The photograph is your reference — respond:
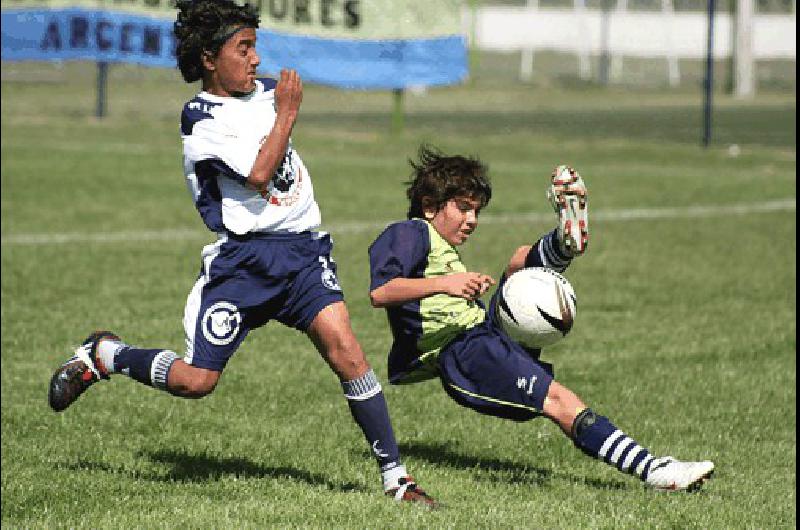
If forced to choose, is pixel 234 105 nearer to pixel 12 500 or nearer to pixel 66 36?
pixel 12 500

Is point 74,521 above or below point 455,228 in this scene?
below

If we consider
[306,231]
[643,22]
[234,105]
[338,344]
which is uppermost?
[234,105]

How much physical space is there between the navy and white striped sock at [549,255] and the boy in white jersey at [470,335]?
0.41 feet

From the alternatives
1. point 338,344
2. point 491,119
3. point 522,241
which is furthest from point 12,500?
point 491,119

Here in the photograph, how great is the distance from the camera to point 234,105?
6391 millimetres

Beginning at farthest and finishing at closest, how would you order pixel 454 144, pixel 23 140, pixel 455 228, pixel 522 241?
1. pixel 454 144
2. pixel 23 140
3. pixel 522 241
4. pixel 455 228

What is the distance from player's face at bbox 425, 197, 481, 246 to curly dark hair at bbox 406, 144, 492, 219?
0.02 metres

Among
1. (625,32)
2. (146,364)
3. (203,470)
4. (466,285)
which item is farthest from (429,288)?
(625,32)

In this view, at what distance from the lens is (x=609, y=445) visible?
6527 millimetres

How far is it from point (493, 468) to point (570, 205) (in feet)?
4.56

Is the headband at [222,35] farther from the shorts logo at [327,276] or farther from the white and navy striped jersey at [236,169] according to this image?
the shorts logo at [327,276]

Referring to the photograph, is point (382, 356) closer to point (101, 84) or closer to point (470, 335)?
point (470, 335)

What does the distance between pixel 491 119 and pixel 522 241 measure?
1803cm

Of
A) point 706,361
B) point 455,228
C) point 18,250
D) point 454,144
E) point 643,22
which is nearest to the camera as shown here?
point 455,228
